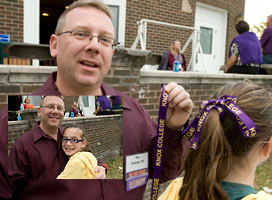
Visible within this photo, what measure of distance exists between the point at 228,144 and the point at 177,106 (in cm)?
26

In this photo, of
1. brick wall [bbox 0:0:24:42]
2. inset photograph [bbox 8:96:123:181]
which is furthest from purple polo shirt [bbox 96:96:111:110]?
brick wall [bbox 0:0:24:42]

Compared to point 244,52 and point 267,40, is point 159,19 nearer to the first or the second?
point 267,40

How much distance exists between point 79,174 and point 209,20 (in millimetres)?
9442

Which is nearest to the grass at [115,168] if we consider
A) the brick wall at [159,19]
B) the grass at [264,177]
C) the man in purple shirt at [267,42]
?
the grass at [264,177]

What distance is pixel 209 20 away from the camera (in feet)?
32.1

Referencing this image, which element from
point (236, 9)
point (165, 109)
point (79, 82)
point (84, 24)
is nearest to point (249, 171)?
point (165, 109)

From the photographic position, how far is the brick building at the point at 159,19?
5.71m

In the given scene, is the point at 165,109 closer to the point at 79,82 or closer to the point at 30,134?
the point at 79,82

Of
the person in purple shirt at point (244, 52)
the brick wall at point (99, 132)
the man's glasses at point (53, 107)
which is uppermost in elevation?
the person in purple shirt at point (244, 52)

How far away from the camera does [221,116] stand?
1265 millimetres

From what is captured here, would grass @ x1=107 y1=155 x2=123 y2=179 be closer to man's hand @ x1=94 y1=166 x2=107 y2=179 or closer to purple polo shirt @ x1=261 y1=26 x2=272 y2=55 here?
man's hand @ x1=94 y1=166 x2=107 y2=179

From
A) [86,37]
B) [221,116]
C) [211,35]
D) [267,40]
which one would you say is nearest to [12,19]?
[267,40]

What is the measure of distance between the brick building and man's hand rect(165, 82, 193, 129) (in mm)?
4582

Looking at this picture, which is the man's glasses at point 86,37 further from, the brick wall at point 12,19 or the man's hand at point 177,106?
the brick wall at point 12,19
